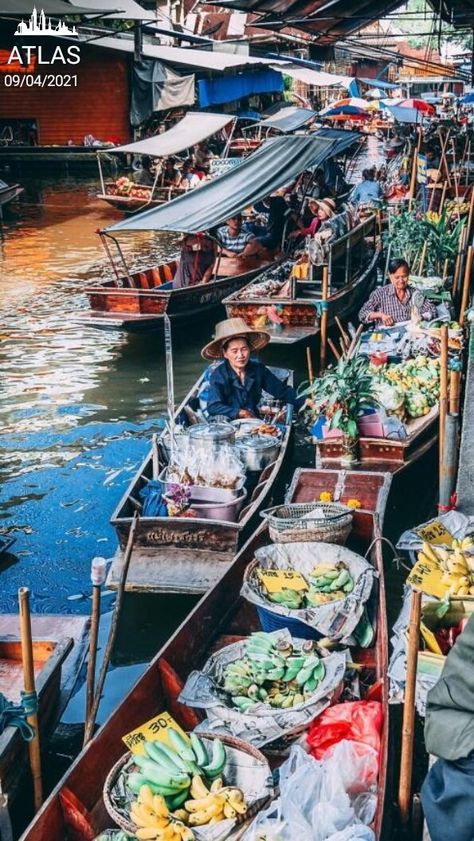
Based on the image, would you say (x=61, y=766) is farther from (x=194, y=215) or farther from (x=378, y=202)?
(x=378, y=202)

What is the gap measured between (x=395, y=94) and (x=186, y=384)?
45.7 metres

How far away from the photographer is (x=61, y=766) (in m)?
4.70

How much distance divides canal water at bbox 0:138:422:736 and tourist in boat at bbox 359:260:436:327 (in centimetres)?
171

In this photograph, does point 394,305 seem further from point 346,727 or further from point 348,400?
point 346,727

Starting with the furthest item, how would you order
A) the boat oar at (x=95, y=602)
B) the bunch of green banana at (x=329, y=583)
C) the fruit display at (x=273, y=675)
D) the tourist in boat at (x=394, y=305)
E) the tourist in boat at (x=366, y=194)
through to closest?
the tourist in boat at (x=366, y=194), the tourist in boat at (x=394, y=305), the bunch of green banana at (x=329, y=583), the fruit display at (x=273, y=675), the boat oar at (x=95, y=602)

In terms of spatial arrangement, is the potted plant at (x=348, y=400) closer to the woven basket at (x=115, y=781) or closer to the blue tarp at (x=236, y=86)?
the woven basket at (x=115, y=781)

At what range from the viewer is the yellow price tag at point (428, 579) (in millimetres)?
4406

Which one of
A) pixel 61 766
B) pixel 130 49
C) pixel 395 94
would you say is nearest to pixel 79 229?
pixel 130 49

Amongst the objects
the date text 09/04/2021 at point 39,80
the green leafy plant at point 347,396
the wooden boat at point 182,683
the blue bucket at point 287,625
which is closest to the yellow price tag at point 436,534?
the wooden boat at point 182,683

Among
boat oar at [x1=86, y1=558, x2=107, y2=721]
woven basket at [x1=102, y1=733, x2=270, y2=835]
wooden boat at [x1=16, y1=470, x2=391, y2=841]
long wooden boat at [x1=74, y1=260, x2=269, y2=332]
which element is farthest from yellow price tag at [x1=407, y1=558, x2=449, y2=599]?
long wooden boat at [x1=74, y1=260, x2=269, y2=332]

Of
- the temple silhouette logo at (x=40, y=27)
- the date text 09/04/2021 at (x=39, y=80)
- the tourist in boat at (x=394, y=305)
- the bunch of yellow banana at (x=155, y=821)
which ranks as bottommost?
the bunch of yellow banana at (x=155, y=821)

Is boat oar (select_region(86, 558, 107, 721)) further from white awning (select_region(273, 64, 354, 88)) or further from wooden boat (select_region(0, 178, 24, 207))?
white awning (select_region(273, 64, 354, 88))

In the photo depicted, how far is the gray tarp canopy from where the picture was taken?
1005 cm

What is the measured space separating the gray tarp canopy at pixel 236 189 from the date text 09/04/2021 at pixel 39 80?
18256 mm
